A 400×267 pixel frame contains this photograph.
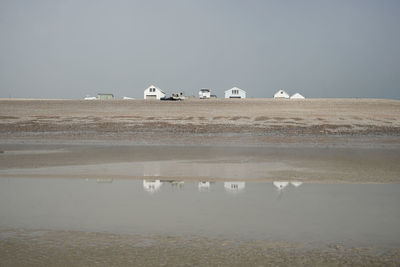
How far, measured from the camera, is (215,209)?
9227 millimetres

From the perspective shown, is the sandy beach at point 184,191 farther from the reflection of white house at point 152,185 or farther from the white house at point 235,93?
the white house at point 235,93

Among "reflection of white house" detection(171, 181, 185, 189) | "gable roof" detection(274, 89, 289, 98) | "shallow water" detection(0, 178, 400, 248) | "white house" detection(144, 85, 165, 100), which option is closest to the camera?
"shallow water" detection(0, 178, 400, 248)

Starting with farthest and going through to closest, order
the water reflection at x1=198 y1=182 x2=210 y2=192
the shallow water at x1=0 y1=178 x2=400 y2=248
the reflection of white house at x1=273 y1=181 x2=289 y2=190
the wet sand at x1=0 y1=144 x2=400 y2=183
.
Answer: the wet sand at x1=0 y1=144 x2=400 y2=183
the reflection of white house at x1=273 y1=181 x2=289 y2=190
the water reflection at x1=198 y1=182 x2=210 y2=192
the shallow water at x1=0 y1=178 x2=400 y2=248

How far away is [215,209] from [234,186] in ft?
9.46

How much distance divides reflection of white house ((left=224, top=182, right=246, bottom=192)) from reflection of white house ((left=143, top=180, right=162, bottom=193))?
6.12 ft

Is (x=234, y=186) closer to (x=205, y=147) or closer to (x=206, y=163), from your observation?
(x=206, y=163)

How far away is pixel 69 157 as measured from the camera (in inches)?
732

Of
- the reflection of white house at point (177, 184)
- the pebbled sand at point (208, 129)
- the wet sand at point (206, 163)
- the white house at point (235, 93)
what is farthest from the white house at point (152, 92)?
the reflection of white house at point (177, 184)

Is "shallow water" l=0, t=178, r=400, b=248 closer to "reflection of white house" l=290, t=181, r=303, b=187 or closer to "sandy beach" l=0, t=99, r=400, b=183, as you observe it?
"reflection of white house" l=290, t=181, r=303, b=187

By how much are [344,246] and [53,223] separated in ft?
17.0

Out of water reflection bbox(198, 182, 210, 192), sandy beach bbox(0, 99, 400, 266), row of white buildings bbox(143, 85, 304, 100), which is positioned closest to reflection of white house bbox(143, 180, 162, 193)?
sandy beach bbox(0, 99, 400, 266)

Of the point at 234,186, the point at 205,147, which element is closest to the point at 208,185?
the point at 234,186

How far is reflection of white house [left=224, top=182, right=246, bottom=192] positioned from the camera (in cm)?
1157

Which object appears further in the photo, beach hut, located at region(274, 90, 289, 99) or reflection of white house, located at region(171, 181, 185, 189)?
beach hut, located at region(274, 90, 289, 99)
